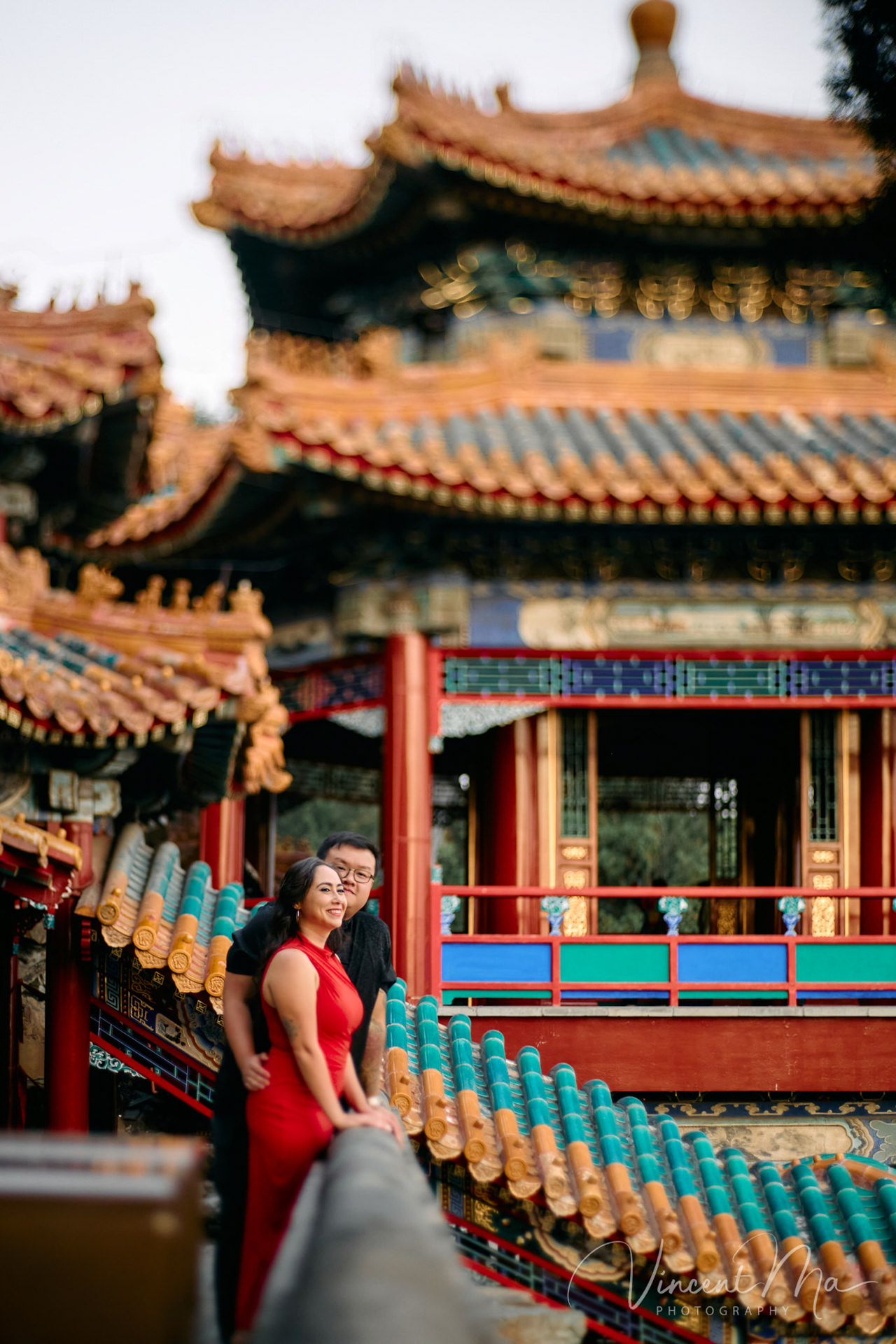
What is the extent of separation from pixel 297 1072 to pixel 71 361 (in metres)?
4.73

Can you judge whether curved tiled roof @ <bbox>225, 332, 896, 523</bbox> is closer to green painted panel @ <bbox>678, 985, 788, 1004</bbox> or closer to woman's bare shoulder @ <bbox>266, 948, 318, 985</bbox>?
green painted panel @ <bbox>678, 985, 788, 1004</bbox>

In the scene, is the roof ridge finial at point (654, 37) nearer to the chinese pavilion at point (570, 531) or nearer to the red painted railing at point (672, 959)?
the chinese pavilion at point (570, 531)

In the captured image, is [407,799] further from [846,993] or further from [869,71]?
[869,71]

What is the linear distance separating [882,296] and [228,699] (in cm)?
701

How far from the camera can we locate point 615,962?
895cm

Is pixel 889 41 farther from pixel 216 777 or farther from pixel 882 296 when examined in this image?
pixel 882 296

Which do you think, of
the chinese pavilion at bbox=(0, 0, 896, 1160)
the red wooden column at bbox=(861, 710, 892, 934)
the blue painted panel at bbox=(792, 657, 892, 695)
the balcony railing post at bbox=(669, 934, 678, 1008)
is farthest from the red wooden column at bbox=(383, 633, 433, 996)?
the red wooden column at bbox=(861, 710, 892, 934)

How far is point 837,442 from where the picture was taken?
1018 centimetres

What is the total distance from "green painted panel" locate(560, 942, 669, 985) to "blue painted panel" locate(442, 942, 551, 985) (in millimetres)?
132

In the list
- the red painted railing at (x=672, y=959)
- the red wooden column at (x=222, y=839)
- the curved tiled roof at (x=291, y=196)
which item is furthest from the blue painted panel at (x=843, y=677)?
the curved tiled roof at (x=291, y=196)

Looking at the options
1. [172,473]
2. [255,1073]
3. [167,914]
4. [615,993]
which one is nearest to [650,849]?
[172,473]

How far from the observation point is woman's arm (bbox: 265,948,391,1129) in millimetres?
3270

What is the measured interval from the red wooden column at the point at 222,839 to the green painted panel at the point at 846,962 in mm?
4358

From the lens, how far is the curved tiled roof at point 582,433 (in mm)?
8766
